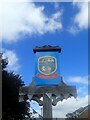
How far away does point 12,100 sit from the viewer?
16.5 m

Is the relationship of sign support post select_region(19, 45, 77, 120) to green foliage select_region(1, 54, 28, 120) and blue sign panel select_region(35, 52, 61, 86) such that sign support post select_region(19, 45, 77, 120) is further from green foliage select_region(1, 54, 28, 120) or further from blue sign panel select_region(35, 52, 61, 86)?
green foliage select_region(1, 54, 28, 120)

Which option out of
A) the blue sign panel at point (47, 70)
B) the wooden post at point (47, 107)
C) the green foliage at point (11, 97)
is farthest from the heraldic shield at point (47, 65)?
the green foliage at point (11, 97)

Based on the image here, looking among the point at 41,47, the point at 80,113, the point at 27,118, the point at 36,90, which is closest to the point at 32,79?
the point at 36,90

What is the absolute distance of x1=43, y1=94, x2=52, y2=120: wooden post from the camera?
1227cm

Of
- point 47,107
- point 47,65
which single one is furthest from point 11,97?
point 47,65

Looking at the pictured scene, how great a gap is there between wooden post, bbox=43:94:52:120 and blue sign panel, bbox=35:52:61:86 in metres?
0.59

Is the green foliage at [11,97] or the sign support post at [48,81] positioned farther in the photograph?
the green foliage at [11,97]

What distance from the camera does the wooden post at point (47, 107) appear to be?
40.3 ft

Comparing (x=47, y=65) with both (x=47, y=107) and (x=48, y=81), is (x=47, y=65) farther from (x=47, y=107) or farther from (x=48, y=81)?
(x=47, y=107)

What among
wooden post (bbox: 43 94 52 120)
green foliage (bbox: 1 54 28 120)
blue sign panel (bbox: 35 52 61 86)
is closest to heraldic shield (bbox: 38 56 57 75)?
blue sign panel (bbox: 35 52 61 86)

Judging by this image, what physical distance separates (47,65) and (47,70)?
7.5 inches

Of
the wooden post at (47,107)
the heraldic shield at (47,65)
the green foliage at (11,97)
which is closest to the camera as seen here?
the wooden post at (47,107)

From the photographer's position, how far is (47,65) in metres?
12.6

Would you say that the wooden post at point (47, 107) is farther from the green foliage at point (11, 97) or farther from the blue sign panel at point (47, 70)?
the green foliage at point (11, 97)
